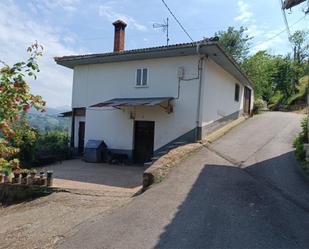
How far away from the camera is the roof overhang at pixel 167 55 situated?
13.8 metres

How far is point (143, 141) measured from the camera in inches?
649

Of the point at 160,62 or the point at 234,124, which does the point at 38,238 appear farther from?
the point at 234,124

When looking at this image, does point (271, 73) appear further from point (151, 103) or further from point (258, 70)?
point (151, 103)

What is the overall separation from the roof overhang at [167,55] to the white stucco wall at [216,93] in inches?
18.4

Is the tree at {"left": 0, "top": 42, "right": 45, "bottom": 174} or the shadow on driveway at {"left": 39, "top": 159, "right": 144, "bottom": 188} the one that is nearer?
the tree at {"left": 0, "top": 42, "right": 45, "bottom": 174}

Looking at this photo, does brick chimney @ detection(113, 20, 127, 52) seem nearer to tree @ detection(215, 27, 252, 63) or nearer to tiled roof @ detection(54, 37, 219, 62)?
tiled roof @ detection(54, 37, 219, 62)

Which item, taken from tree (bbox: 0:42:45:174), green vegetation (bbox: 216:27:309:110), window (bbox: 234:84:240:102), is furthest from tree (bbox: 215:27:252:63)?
tree (bbox: 0:42:45:174)

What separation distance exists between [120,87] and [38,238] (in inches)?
447

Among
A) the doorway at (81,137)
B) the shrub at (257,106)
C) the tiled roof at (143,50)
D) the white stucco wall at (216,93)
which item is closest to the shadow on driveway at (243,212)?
the white stucco wall at (216,93)

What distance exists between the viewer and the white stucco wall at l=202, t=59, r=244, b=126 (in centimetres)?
1509

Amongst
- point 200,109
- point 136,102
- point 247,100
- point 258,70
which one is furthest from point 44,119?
point 258,70

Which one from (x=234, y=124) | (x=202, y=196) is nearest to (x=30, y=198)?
(x=202, y=196)

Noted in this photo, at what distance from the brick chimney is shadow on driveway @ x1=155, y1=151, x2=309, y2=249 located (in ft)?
37.9

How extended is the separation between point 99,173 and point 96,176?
71cm
